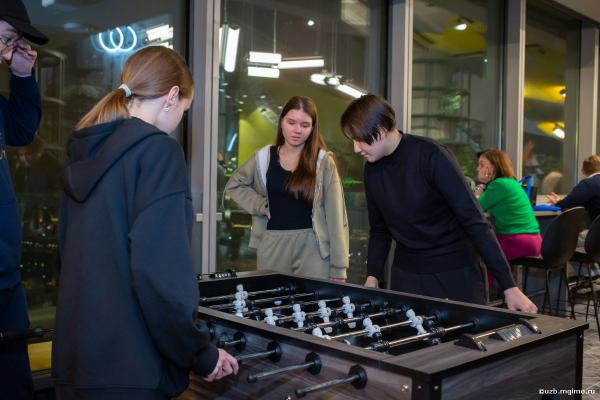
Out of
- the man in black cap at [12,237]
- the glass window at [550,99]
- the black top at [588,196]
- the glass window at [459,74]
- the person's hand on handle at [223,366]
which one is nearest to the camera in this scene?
the person's hand on handle at [223,366]

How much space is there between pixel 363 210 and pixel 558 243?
151cm

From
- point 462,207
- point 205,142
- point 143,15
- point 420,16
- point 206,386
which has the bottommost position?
point 206,386

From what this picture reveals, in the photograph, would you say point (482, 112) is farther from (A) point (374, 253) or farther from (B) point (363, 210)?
(A) point (374, 253)

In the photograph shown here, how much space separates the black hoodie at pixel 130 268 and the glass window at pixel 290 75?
1955 mm

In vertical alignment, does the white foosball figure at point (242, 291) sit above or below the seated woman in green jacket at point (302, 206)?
below

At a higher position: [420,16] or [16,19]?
[420,16]

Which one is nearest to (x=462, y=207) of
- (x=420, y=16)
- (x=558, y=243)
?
(x=558, y=243)

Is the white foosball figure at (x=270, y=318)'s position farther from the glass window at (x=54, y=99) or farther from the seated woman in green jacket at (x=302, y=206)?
the glass window at (x=54, y=99)

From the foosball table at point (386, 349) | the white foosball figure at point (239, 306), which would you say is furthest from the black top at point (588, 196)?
the white foosball figure at point (239, 306)

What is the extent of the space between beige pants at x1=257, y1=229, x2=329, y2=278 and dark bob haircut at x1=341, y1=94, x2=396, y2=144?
756mm

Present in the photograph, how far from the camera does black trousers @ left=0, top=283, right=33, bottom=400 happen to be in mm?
1943

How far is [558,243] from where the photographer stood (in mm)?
4461

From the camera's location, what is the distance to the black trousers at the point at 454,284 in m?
2.42

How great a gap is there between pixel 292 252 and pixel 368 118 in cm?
90
